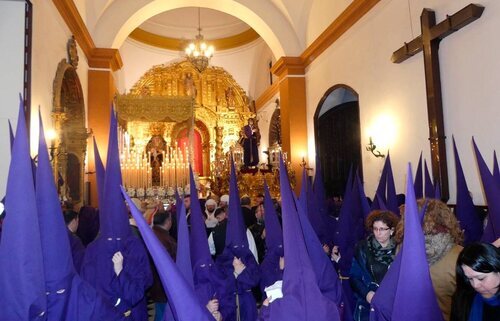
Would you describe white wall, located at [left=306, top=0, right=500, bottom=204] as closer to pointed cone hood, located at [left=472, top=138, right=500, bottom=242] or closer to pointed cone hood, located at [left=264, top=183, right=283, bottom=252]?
pointed cone hood, located at [left=472, top=138, right=500, bottom=242]

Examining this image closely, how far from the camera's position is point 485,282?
179cm

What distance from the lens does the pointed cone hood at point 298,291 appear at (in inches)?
71.5

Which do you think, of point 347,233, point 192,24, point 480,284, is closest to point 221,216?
point 347,233

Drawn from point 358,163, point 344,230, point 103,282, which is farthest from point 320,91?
point 103,282

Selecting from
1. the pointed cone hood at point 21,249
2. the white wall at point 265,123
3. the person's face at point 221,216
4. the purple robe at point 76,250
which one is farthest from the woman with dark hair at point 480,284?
the white wall at point 265,123

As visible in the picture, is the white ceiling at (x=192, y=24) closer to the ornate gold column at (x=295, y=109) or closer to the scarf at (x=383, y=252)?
the ornate gold column at (x=295, y=109)

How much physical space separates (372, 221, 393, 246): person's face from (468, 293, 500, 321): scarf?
46.1 inches

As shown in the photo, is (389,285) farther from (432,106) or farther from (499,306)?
(432,106)

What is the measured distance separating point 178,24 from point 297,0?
7.77 meters

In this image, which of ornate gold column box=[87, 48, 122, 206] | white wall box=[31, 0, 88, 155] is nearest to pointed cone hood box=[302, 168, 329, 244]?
white wall box=[31, 0, 88, 155]

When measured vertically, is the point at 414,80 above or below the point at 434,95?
above

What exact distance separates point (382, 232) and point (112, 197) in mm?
1927

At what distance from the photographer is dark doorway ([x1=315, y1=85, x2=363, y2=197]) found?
1042cm

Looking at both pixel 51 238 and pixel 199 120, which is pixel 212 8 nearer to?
Answer: pixel 199 120
